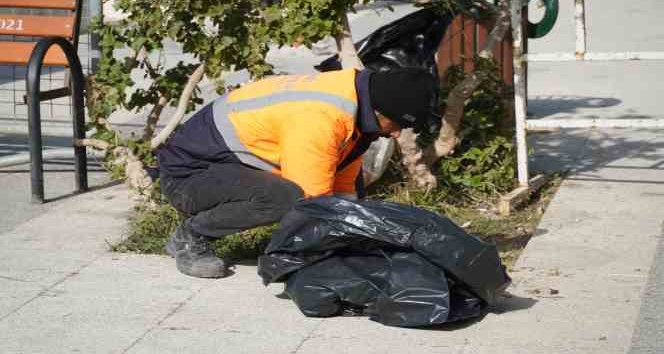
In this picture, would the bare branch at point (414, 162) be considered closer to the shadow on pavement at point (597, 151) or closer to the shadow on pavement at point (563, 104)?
the shadow on pavement at point (597, 151)

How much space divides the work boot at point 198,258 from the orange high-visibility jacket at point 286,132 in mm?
312

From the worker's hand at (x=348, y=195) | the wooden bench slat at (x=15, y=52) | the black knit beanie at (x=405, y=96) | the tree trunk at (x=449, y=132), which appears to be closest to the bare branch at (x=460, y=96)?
the tree trunk at (x=449, y=132)

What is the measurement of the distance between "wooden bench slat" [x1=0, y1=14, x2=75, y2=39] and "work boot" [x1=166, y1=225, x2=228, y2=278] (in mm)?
2432

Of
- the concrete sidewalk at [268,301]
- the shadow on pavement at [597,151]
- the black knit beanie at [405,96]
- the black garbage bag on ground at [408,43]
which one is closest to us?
the concrete sidewalk at [268,301]

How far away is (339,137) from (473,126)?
92.3 inches

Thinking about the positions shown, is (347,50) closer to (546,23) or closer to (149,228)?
(149,228)

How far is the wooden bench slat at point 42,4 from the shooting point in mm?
7359

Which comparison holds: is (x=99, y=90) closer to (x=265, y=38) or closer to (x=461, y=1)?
(x=265, y=38)

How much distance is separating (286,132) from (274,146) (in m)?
0.21

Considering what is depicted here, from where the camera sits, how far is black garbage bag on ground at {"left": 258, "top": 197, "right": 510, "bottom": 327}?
472cm

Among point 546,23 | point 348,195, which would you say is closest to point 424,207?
point 348,195

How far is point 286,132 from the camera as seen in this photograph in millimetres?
4930

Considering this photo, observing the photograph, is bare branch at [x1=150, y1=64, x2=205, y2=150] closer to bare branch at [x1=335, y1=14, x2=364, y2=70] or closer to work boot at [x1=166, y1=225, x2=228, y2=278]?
bare branch at [x1=335, y1=14, x2=364, y2=70]

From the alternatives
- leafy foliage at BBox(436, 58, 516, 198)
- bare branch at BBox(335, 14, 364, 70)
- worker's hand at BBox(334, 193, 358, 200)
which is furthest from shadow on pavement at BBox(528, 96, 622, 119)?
worker's hand at BBox(334, 193, 358, 200)
